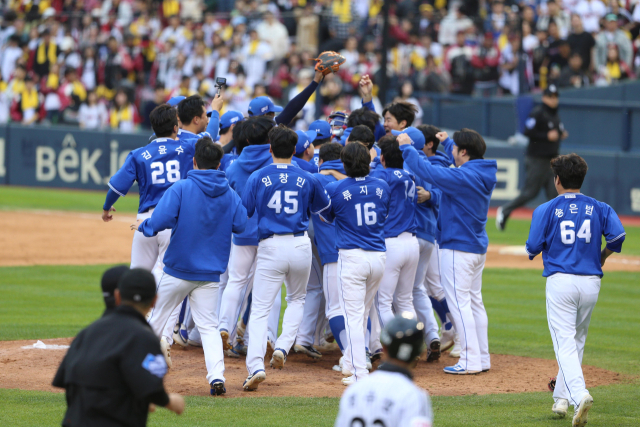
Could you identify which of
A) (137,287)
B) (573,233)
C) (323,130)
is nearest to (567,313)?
(573,233)

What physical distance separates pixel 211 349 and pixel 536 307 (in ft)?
18.4

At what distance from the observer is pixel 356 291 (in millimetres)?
6770

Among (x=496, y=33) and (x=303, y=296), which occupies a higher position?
(x=496, y=33)

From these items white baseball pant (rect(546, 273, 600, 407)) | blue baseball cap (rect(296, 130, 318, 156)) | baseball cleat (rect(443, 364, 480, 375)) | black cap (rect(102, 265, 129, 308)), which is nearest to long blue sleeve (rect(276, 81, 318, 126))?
blue baseball cap (rect(296, 130, 318, 156))

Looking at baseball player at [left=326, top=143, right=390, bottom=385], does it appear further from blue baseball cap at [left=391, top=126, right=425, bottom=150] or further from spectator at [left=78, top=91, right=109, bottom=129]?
spectator at [left=78, top=91, right=109, bottom=129]

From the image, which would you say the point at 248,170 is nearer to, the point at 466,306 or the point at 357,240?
the point at 357,240

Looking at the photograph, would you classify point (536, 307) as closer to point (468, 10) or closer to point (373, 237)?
point (373, 237)

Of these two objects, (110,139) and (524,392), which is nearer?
(524,392)

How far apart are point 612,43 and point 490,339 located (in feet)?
41.6

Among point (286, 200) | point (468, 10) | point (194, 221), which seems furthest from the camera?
point (468, 10)

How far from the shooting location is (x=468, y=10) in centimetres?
2245

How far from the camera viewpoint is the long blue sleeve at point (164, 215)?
6219mm

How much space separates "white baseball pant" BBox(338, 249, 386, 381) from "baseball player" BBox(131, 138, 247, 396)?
0.93 m

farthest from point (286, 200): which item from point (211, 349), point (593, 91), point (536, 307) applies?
point (593, 91)
